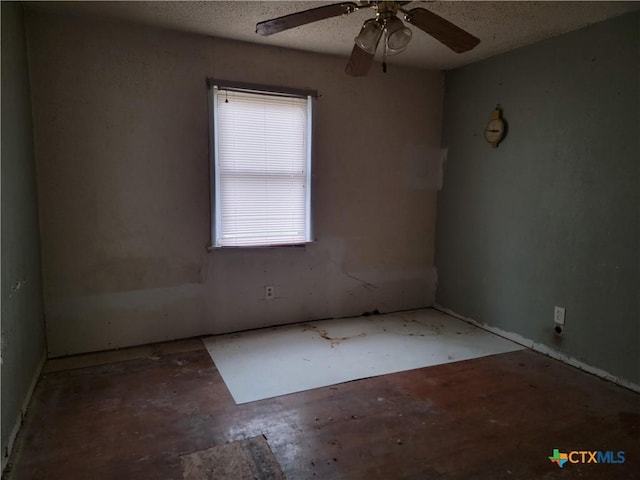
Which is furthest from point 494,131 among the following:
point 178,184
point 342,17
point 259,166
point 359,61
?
point 178,184

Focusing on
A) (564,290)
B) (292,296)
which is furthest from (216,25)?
(564,290)

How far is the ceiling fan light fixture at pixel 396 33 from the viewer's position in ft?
5.75

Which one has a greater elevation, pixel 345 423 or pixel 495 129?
pixel 495 129

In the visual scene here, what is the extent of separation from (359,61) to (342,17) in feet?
2.00

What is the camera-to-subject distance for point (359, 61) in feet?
7.24

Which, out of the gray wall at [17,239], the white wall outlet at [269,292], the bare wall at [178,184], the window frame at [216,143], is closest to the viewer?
the gray wall at [17,239]

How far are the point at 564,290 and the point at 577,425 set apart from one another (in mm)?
1063

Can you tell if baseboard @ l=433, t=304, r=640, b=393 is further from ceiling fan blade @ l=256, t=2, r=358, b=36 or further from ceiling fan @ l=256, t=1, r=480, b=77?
ceiling fan blade @ l=256, t=2, r=358, b=36

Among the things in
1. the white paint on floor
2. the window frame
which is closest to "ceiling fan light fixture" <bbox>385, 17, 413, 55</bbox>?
the window frame

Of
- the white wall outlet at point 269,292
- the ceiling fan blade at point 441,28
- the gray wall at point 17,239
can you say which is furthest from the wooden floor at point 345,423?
the ceiling fan blade at point 441,28

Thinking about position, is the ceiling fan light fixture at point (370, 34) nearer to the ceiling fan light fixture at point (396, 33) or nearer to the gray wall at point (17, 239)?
the ceiling fan light fixture at point (396, 33)

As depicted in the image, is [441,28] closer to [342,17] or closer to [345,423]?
[342,17]

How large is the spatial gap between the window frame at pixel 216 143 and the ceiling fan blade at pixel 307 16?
47.5 inches

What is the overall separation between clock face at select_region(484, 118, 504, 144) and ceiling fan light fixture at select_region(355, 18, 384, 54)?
1.85 m
